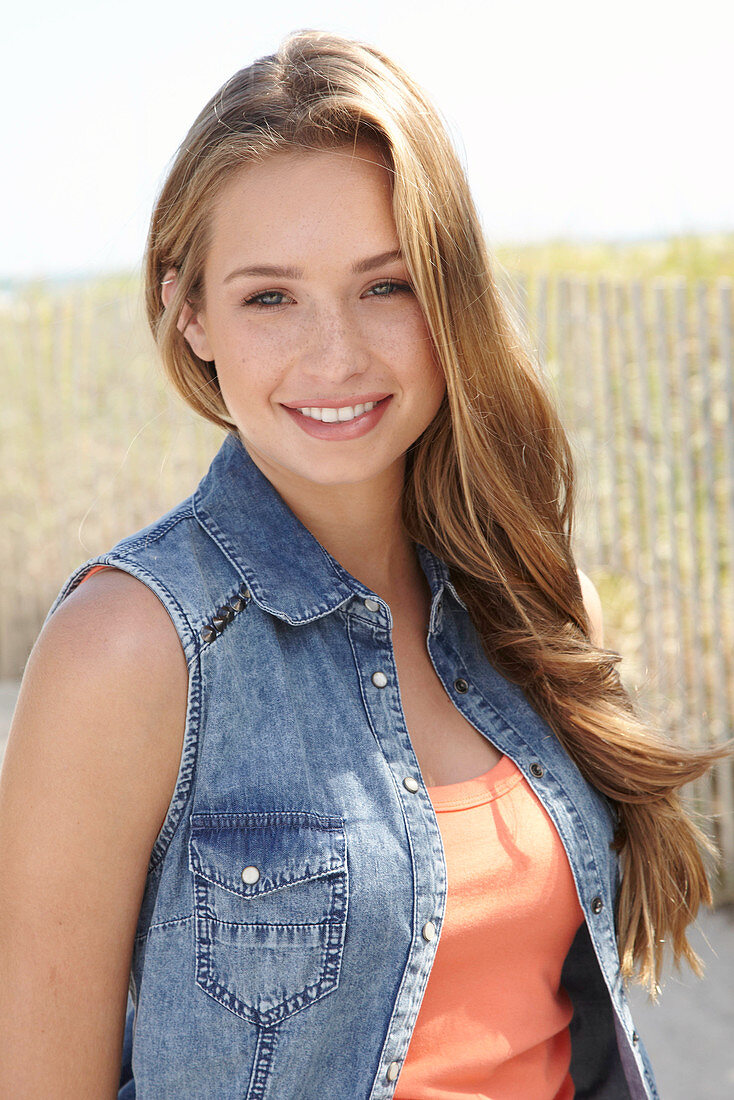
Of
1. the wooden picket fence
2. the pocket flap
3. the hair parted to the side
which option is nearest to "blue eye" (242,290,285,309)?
the hair parted to the side

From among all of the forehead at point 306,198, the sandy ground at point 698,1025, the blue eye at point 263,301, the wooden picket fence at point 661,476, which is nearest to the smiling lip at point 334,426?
the blue eye at point 263,301

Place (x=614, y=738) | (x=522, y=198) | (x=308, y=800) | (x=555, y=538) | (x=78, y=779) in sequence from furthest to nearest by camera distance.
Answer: (x=522, y=198)
(x=555, y=538)
(x=614, y=738)
(x=308, y=800)
(x=78, y=779)

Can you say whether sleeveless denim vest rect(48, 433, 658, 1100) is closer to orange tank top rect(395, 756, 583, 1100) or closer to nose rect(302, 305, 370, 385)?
orange tank top rect(395, 756, 583, 1100)

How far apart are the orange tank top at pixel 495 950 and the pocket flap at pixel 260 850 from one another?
0.72 feet

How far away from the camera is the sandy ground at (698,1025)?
3547 millimetres

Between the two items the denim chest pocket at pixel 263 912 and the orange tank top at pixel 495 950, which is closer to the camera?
the denim chest pocket at pixel 263 912

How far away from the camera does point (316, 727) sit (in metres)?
1.53

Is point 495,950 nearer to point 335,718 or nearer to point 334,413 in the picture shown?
point 335,718

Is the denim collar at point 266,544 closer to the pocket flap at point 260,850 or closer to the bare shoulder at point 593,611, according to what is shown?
the pocket flap at point 260,850

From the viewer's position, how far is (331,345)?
5.11 ft

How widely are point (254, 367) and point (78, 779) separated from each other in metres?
0.66

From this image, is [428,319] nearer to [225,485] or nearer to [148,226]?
[225,485]

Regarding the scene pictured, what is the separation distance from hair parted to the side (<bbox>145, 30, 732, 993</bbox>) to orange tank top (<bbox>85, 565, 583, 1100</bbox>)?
0.24 metres

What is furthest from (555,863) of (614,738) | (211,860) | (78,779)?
(78,779)
